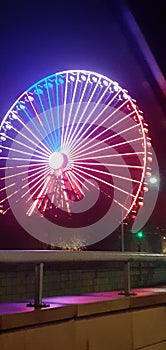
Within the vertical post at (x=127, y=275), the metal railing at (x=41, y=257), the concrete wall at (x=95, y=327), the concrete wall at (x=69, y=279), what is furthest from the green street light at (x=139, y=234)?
the metal railing at (x=41, y=257)

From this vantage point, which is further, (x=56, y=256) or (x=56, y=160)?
(x=56, y=160)

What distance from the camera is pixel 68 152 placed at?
2052 cm

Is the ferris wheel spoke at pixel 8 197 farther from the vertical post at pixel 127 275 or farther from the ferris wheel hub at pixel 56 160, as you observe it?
the vertical post at pixel 127 275

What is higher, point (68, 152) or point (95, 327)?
point (68, 152)

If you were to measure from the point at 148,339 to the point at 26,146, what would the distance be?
51.4 feet

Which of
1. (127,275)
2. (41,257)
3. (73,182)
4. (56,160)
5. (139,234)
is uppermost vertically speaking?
(56,160)

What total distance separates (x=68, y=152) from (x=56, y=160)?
70 cm

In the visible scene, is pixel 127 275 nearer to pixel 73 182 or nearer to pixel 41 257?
pixel 41 257

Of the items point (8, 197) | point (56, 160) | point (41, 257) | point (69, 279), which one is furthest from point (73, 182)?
point (41, 257)

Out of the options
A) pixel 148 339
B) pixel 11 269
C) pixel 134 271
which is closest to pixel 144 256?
pixel 148 339

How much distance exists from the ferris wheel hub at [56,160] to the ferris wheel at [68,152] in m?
0.04

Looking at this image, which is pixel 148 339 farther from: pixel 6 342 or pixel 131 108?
pixel 131 108

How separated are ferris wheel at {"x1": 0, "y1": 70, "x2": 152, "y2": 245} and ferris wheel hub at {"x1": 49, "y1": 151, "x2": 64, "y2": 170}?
42 millimetres

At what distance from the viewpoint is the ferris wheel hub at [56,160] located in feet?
66.0
